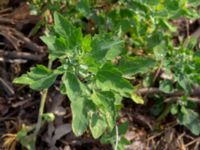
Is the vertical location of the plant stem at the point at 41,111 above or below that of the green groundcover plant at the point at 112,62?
below

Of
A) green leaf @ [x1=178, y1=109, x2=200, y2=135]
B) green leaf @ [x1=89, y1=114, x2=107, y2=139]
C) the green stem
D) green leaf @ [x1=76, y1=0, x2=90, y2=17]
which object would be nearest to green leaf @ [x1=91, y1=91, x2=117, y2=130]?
green leaf @ [x1=89, y1=114, x2=107, y2=139]

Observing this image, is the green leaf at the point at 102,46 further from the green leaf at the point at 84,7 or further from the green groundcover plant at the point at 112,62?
the green leaf at the point at 84,7

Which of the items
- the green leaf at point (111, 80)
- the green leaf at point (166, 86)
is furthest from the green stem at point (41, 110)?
the green leaf at point (166, 86)

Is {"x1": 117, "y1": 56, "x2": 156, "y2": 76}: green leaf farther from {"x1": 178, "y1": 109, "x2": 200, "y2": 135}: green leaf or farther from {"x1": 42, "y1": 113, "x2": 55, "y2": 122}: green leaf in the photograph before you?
{"x1": 178, "y1": 109, "x2": 200, "y2": 135}: green leaf

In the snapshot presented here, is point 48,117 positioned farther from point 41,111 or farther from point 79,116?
point 79,116

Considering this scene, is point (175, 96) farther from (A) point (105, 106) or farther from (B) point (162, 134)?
(A) point (105, 106)

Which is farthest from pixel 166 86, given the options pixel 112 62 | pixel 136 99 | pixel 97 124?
pixel 97 124
